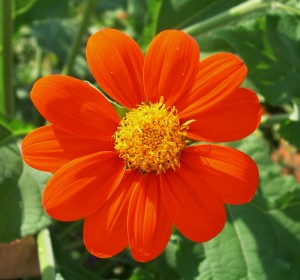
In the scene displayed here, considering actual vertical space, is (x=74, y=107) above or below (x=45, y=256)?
above

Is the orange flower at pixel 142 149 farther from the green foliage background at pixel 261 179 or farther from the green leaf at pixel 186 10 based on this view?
the green leaf at pixel 186 10

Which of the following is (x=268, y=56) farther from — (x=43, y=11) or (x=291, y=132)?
(x=43, y=11)

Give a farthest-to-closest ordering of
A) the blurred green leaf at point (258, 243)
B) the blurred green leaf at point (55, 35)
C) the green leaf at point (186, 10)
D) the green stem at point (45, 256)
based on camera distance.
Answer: the blurred green leaf at point (55, 35), the green leaf at point (186, 10), the blurred green leaf at point (258, 243), the green stem at point (45, 256)

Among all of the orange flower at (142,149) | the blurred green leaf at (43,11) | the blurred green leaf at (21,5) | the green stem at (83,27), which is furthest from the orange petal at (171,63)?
the blurred green leaf at (43,11)

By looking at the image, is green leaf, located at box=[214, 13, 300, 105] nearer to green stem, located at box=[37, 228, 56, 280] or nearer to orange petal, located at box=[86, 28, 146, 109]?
orange petal, located at box=[86, 28, 146, 109]

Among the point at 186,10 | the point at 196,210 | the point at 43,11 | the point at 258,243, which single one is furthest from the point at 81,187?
the point at 43,11

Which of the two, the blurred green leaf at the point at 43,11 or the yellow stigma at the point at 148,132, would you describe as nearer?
the yellow stigma at the point at 148,132
